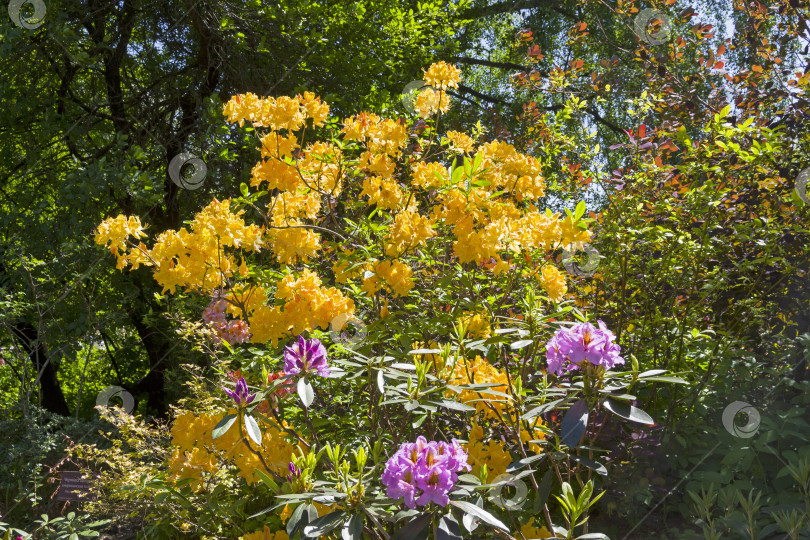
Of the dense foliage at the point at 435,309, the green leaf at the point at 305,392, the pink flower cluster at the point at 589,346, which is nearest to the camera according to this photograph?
the pink flower cluster at the point at 589,346

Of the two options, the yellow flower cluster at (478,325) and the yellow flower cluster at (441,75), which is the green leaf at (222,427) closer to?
the yellow flower cluster at (478,325)

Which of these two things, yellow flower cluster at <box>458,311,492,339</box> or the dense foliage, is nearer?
the dense foliage

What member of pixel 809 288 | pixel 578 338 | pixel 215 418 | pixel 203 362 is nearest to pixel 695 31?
pixel 809 288

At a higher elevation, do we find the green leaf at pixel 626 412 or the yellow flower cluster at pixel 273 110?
the yellow flower cluster at pixel 273 110

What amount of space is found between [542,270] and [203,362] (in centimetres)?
419

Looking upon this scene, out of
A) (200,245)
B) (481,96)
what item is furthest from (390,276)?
(481,96)

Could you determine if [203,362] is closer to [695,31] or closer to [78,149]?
[78,149]

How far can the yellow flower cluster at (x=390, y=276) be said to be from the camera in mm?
2168

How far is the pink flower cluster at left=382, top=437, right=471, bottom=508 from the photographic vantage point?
1331 mm

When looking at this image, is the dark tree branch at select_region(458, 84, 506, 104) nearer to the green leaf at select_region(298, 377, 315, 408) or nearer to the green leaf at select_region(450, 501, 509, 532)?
the green leaf at select_region(298, 377, 315, 408)

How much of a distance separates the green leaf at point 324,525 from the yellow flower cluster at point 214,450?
484mm

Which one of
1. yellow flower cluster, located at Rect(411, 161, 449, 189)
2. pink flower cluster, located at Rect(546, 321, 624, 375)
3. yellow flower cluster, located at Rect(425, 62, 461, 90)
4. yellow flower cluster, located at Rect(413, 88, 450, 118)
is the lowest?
pink flower cluster, located at Rect(546, 321, 624, 375)

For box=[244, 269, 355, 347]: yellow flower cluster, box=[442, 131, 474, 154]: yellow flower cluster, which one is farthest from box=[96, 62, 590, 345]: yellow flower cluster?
box=[442, 131, 474, 154]: yellow flower cluster

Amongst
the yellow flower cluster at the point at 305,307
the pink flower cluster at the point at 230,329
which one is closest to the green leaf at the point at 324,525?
the yellow flower cluster at the point at 305,307
